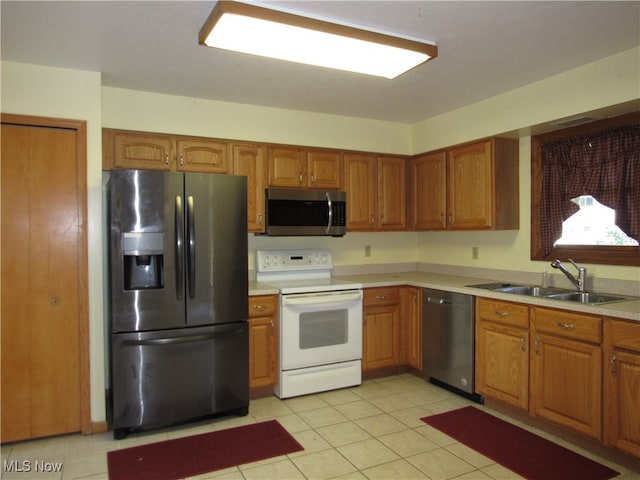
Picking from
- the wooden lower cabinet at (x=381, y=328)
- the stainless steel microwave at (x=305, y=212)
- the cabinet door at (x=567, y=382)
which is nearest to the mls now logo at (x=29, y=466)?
the stainless steel microwave at (x=305, y=212)

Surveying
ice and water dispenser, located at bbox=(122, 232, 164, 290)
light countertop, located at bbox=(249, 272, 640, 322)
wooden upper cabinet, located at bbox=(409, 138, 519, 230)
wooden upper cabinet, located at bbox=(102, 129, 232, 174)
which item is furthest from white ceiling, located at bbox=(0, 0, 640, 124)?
light countertop, located at bbox=(249, 272, 640, 322)

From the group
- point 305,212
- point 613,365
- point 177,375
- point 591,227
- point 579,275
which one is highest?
point 305,212

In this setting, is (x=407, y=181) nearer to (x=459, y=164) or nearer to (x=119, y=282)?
(x=459, y=164)

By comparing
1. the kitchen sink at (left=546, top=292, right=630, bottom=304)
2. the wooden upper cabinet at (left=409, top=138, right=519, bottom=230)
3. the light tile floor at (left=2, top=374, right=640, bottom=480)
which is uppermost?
the wooden upper cabinet at (left=409, top=138, right=519, bottom=230)

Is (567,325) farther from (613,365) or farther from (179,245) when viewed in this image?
(179,245)

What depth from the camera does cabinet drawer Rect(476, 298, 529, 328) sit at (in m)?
3.02

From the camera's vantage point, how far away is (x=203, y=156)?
364cm

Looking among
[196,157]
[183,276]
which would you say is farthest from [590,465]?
[196,157]

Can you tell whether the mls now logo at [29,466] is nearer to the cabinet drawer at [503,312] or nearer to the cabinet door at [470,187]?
the cabinet drawer at [503,312]

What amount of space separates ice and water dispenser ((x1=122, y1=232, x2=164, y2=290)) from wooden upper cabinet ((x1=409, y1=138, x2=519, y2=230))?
244 cm

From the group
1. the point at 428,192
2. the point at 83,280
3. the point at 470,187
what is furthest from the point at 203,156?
the point at 470,187

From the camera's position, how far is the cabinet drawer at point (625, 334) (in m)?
2.39

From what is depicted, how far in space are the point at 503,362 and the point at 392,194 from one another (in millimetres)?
1891

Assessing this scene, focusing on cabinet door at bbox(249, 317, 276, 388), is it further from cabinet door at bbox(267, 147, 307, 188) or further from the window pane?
the window pane
